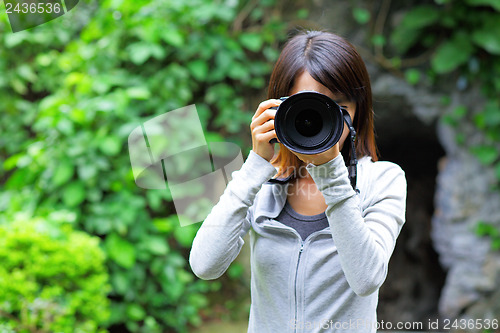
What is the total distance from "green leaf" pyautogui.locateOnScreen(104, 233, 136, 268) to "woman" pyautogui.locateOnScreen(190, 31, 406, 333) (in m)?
1.48

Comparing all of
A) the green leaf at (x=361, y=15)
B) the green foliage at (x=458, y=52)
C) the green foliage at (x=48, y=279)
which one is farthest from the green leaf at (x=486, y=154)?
the green foliage at (x=48, y=279)

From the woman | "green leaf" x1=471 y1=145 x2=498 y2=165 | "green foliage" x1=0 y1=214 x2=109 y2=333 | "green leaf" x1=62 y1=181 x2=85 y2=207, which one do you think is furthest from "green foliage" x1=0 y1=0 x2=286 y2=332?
the woman

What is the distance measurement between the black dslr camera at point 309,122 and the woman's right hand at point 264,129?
0.03m

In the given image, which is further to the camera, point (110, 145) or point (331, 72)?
point (110, 145)

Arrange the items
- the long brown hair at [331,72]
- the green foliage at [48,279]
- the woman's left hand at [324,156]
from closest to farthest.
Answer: the woman's left hand at [324,156], the long brown hair at [331,72], the green foliage at [48,279]

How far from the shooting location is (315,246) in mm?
1051

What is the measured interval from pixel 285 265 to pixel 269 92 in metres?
0.41

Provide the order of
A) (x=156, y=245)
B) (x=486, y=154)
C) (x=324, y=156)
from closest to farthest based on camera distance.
A: (x=324, y=156)
(x=156, y=245)
(x=486, y=154)

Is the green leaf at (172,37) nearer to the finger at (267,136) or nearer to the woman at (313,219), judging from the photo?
the woman at (313,219)

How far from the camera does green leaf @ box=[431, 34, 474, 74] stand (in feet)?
9.15

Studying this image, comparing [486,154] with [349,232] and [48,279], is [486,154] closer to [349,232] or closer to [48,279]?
[349,232]

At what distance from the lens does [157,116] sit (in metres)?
2.68

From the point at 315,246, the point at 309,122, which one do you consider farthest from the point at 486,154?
the point at 309,122

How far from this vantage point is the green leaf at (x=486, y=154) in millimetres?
2843
